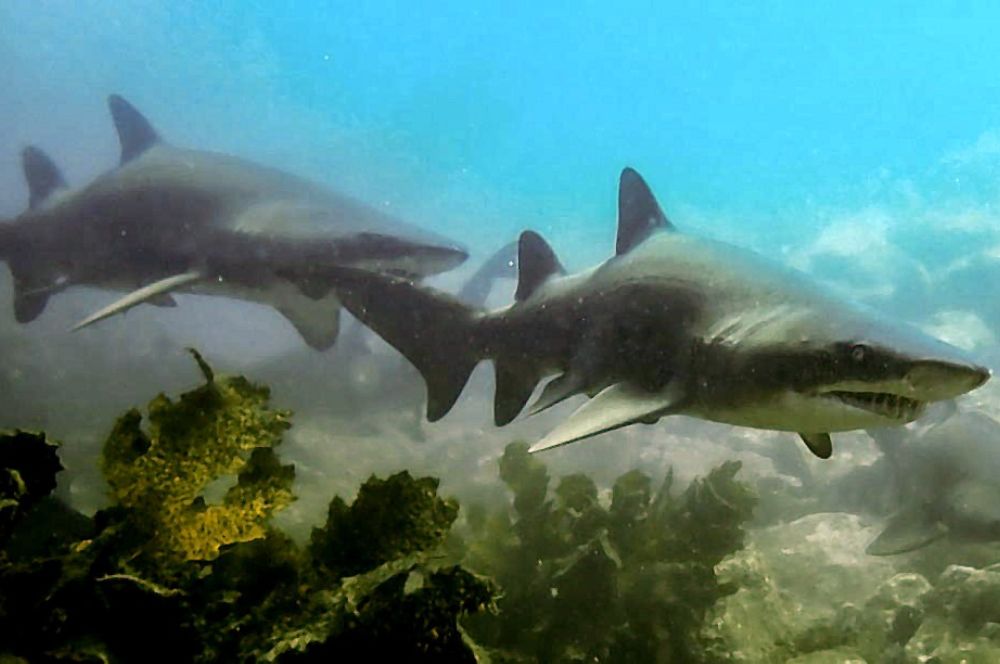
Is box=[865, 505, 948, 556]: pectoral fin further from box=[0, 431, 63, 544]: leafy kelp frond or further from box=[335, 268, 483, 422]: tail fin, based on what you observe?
box=[0, 431, 63, 544]: leafy kelp frond

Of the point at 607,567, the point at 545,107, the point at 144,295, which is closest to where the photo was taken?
the point at 607,567

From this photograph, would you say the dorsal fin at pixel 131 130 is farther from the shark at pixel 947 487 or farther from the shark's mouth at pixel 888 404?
the shark at pixel 947 487

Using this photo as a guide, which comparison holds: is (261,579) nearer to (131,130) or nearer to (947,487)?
(947,487)

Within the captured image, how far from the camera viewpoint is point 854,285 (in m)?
31.8

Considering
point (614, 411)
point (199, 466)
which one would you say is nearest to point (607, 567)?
point (614, 411)

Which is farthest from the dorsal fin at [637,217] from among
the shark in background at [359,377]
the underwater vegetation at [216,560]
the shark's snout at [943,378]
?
the shark in background at [359,377]

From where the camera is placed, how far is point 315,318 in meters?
7.13

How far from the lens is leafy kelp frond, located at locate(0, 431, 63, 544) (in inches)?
76.3

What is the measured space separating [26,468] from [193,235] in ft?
17.3

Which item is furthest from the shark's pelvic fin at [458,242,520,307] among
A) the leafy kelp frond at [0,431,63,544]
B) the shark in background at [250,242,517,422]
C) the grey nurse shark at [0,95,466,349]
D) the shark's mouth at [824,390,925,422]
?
the leafy kelp frond at [0,431,63,544]

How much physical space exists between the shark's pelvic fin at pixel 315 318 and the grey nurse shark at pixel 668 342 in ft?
8.09

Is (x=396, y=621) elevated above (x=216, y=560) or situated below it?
above

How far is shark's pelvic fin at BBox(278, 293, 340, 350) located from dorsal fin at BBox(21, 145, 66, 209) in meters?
3.06

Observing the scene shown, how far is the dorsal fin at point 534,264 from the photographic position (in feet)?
15.7
